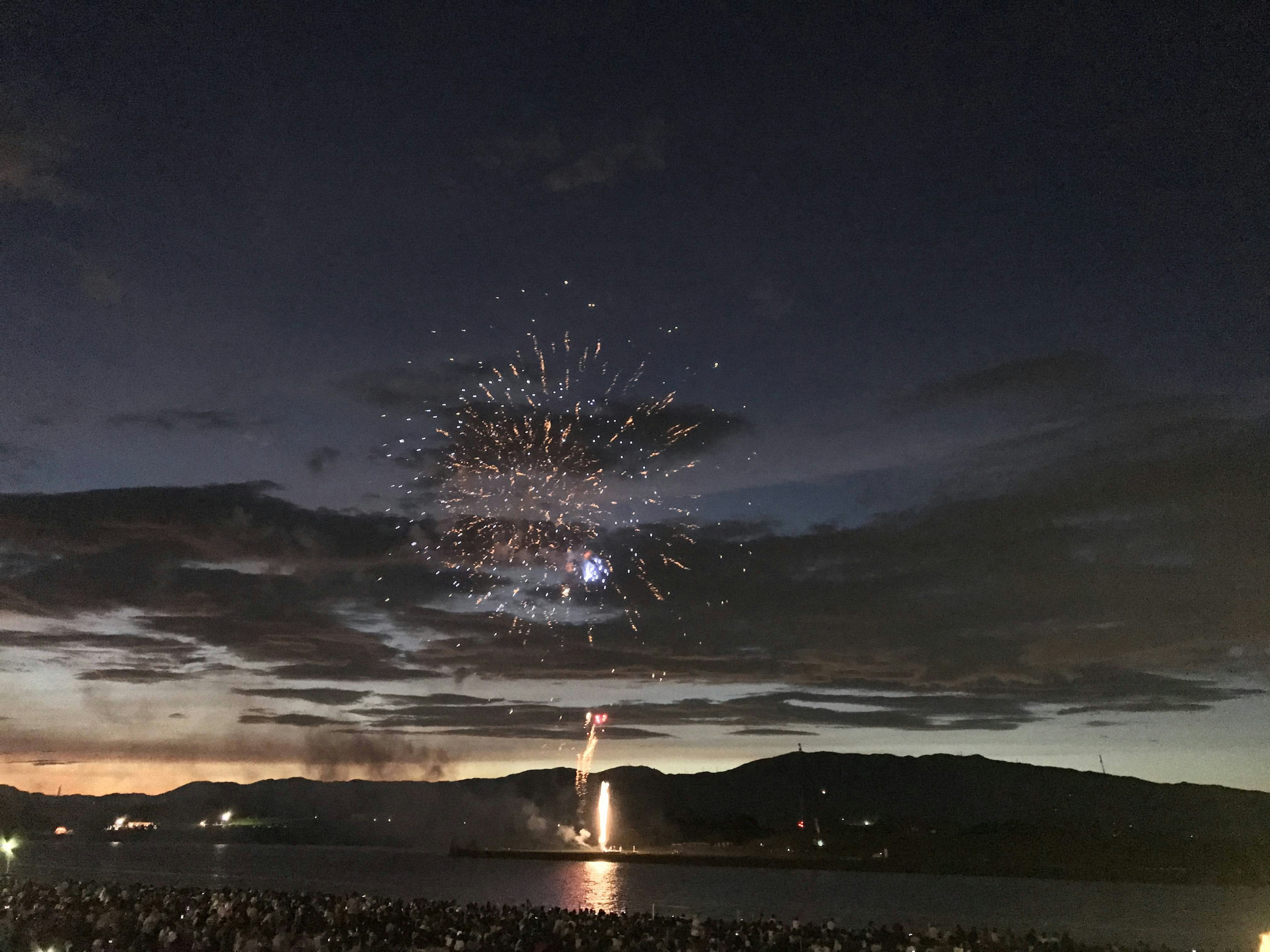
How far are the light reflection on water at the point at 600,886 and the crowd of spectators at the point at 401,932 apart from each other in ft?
32.8

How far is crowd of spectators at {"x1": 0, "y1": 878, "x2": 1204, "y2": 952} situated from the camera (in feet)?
88.2

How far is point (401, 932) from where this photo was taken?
1169 inches

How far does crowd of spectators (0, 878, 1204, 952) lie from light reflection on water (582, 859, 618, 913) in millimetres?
9998

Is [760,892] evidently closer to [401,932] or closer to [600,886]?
[600,886]

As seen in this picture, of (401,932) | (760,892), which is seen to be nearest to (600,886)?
(760,892)

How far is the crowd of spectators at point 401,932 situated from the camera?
88.2ft

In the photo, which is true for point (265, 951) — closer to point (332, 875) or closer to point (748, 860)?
point (332, 875)

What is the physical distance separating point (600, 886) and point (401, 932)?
94.2 meters

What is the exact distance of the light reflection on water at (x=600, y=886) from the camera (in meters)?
81.9

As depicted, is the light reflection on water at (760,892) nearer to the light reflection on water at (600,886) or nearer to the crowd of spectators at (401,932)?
the light reflection on water at (600,886)

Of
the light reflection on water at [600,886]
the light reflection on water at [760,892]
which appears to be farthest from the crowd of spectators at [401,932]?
the light reflection on water at [760,892]

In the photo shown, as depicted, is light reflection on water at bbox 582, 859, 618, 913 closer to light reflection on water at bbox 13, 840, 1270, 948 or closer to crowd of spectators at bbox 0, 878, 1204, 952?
light reflection on water at bbox 13, 840, 1270, 948

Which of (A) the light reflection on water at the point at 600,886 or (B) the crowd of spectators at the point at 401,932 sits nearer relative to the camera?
(B) the crowd of spectators at the point at 401,932

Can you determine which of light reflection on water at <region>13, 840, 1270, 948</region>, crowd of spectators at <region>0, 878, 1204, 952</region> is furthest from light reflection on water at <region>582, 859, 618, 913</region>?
crowd of spectators at <region>0, 878, 1204, 952</region>
